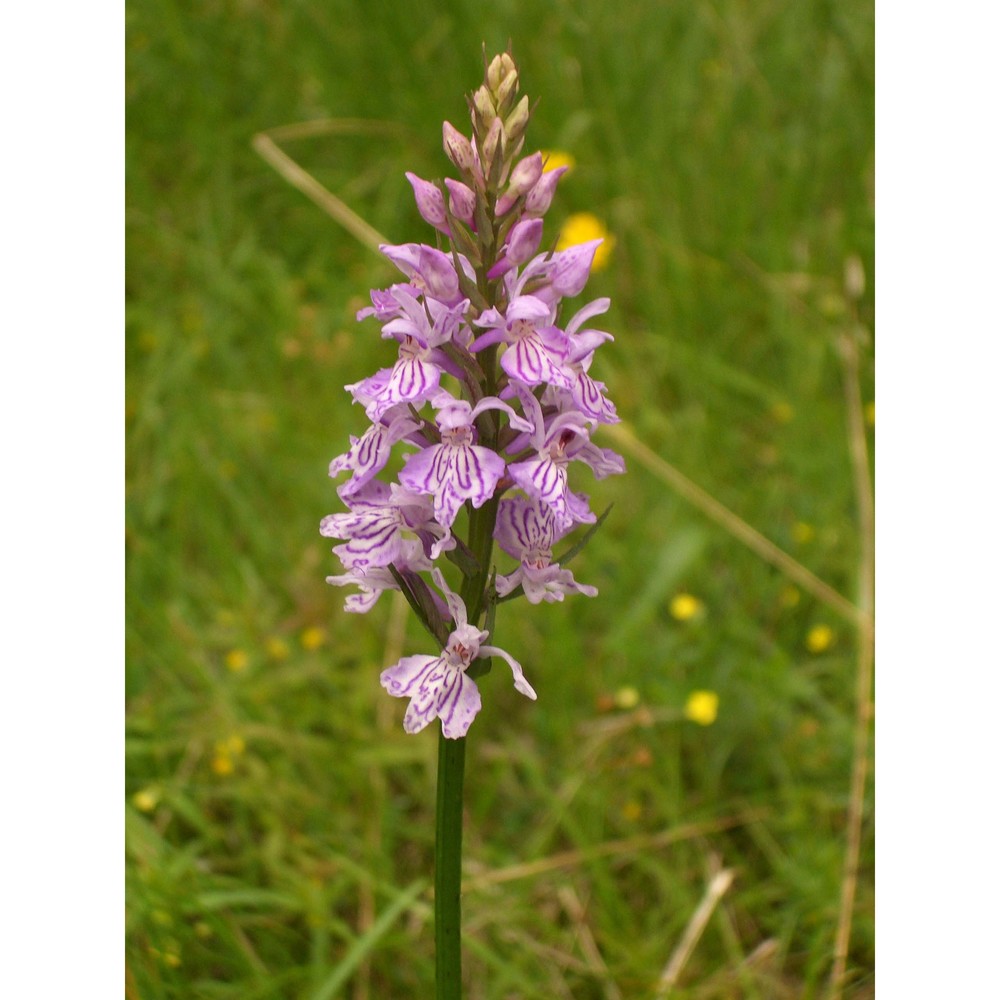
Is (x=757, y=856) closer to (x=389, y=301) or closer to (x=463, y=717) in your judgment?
(x=463, y=717)

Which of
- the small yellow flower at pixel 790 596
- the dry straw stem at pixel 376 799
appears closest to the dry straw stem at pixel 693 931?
the dry straw stem at pixel 376 799

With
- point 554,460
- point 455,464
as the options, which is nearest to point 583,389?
point 554,460

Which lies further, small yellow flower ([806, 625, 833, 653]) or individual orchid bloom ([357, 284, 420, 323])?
small yellow flower ([806, 625, 833, 653])

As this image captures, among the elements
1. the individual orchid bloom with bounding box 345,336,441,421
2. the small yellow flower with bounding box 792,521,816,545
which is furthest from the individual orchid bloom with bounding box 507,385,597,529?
the small yellow flower with bounding box 792,521,816,545

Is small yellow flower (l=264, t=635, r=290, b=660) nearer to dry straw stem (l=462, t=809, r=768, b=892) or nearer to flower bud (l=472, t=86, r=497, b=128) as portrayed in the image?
dry straw stem (l=462, t=809, r=768, b=892)

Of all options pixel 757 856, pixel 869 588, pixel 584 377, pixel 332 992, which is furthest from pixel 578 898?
pixel 584 377

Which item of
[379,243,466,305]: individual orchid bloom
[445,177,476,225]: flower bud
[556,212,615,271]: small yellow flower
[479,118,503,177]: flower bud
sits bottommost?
[379,243,466,305]: individual orchid bloom

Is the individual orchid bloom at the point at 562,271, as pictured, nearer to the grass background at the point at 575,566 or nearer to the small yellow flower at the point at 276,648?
the grass background at the point at 575,566
